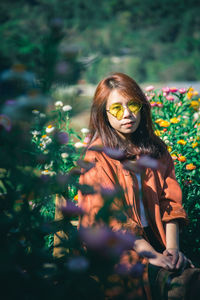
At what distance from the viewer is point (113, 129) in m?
1.35

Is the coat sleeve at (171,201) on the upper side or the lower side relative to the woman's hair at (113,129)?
lower

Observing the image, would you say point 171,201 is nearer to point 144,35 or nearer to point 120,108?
point 120,108

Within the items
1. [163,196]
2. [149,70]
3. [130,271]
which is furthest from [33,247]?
Result: [149,70]

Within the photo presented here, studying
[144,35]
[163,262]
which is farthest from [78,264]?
[144,35]

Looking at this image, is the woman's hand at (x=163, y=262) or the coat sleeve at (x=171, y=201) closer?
the woman's hand at (x=163, y=262)

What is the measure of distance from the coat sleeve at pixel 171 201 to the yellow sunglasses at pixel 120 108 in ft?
0.94

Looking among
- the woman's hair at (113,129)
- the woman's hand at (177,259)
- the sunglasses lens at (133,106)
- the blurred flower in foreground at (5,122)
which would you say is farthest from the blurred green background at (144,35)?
the blurred flower in foreground at (5,122)

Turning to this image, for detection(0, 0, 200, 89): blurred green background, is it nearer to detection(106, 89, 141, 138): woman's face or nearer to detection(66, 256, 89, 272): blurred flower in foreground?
detection(106, 89, 141, 138): woman's face

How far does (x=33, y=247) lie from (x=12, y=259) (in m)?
0.06

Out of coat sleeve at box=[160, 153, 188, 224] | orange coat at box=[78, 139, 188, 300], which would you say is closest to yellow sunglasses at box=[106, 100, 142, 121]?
orange coat at box=[78, 139, 188, 300]

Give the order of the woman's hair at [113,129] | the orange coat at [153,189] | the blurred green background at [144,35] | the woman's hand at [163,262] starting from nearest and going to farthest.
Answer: the woman's hand at [163,262], the orange coat at [153,189], the woman's hair at [113,129], the blurred green background at [144,35]

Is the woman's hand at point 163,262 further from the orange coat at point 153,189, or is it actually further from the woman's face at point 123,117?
the woman's face at point 123,117

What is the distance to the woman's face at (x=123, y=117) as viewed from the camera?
124cm

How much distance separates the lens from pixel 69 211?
1.83 ft
